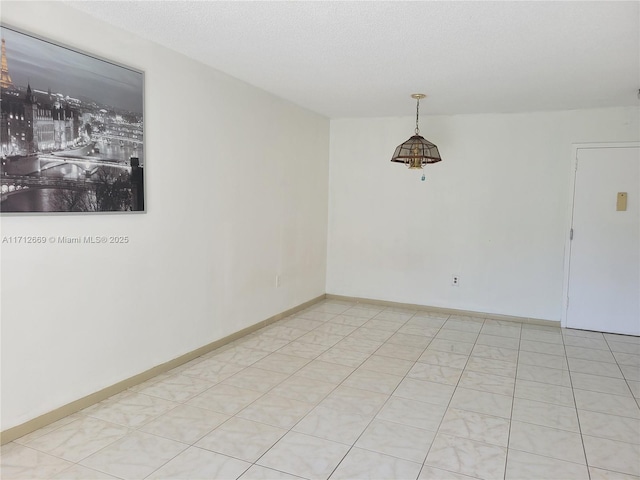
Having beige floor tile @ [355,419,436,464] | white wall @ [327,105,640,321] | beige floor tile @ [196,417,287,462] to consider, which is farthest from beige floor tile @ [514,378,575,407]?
white wall @ [327,105,640,321]

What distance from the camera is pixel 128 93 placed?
9.30 feet

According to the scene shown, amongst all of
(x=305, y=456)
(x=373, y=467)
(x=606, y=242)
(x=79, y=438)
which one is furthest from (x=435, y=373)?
(x=606, y=242)

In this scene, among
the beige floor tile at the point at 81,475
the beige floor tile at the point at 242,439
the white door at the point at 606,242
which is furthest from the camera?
the white door at the point at 606,242

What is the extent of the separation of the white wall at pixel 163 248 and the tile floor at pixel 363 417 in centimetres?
28

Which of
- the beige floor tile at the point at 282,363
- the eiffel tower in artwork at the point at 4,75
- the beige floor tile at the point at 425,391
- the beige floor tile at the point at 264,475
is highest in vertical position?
the eiffel tower in artwork at the point at 4,75

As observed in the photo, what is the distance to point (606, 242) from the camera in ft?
15.0

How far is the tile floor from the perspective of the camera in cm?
219

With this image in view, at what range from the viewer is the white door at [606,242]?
448cm

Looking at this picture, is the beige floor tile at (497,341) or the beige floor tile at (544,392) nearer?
the beige floor tile at (544,392)

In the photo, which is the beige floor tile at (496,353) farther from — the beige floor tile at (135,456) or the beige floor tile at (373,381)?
the beige floor tile at (135,456)

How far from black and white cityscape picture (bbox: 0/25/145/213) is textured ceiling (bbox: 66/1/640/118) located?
36 centimetres

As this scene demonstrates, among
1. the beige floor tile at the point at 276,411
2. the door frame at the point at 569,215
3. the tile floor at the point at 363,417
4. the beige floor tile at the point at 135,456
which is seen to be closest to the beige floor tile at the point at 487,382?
the tile floor at the point at 363,417

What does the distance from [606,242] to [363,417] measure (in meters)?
3.46

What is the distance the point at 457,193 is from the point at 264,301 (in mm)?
2525
